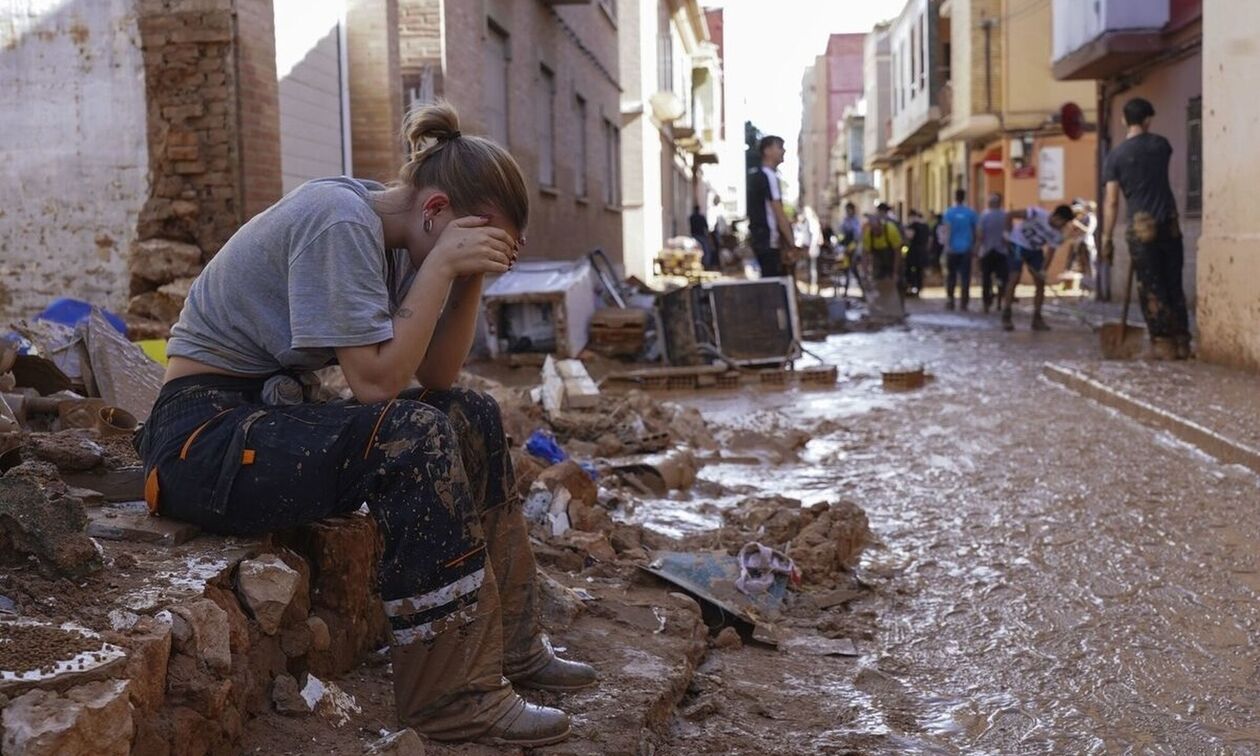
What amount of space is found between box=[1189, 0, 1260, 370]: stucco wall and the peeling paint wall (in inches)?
294

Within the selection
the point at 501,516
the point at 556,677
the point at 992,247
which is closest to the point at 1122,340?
the point at 992,247

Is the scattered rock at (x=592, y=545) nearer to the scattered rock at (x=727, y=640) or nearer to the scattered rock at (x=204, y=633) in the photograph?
the scattered rock at (x=727, y=640)

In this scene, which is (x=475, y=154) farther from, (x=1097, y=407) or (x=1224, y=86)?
(x=1224, y=86)

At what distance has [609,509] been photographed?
5.72 meters

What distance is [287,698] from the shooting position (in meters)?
2.75

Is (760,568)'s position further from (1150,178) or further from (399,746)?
(1150,178)

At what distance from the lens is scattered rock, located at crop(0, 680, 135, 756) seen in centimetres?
199

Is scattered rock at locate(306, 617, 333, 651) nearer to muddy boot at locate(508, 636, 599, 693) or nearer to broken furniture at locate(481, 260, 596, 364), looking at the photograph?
muddy boot at locate(508, 636, 599, 693)

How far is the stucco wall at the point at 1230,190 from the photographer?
31.9ft

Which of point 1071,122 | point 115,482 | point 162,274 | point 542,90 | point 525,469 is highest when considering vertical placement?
point 1071,122

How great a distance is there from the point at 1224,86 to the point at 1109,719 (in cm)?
809

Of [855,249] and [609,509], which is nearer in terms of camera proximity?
[609,509]

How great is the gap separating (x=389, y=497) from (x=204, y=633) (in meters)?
0.41

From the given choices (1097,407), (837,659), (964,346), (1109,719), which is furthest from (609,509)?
(964,346)
